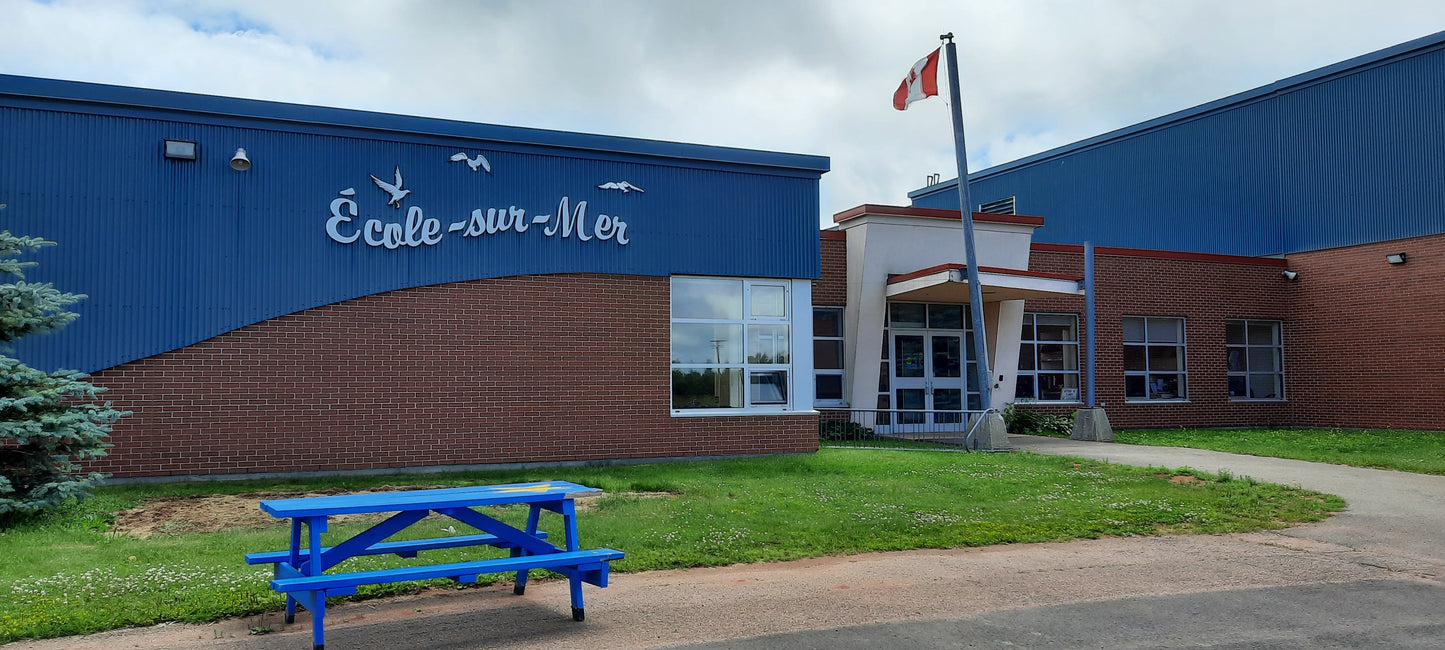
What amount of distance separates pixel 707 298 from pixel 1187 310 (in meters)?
14.6

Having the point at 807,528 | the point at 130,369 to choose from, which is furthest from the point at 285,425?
the point at 807,528

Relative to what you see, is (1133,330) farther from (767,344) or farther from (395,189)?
(395,189)

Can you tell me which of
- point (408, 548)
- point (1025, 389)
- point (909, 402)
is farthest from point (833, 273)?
point (408, 548)

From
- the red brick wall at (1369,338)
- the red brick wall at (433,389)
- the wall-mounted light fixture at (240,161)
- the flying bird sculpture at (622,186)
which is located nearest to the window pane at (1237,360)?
the red brick wall at (1369,338)

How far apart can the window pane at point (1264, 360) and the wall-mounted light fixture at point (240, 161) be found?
2351 centimetres

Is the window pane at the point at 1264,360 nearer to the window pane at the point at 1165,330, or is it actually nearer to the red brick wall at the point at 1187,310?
the red brick wall at the point at 1187,310

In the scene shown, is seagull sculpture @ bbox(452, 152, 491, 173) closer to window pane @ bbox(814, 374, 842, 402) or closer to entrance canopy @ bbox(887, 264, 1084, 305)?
entrance canopy @ bbox(887, 264, 1084, 305)

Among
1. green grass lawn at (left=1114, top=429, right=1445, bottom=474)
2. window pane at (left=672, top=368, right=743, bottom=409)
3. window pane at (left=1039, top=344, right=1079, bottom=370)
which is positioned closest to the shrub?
green grass lawn at (left=1114, top=429, right=1445, bottom=474)

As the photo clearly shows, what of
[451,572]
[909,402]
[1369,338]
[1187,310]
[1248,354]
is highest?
[1187,310]

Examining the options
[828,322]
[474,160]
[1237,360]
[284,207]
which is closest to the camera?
[284,207]

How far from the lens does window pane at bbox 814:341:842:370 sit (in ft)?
68.4

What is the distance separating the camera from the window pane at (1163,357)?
80.0 ft

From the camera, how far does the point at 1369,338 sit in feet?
79.4

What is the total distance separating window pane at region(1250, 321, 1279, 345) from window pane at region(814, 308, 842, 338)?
39.6ft
